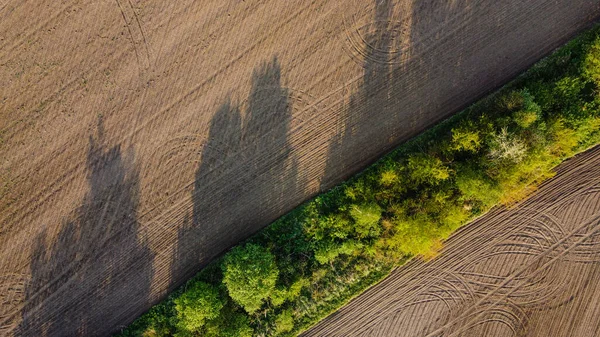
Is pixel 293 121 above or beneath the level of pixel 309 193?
above

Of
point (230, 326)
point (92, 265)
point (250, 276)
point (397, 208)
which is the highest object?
point (92, 265)

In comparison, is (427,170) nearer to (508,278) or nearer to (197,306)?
(508,278)

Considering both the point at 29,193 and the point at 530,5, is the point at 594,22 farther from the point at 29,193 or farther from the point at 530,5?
the point at 29,193

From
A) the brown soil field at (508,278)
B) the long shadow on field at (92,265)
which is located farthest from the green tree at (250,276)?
the long shadow on field at (92,265)

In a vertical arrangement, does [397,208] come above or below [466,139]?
below

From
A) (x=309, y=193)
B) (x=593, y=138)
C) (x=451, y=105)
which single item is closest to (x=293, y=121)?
(x=309, y=193)

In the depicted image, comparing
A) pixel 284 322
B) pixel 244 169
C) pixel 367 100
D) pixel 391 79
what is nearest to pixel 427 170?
pixel 367 100
